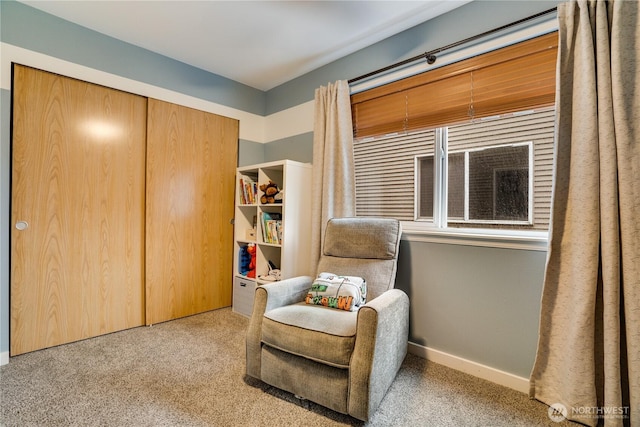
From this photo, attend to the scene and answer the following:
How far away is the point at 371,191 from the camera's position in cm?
256

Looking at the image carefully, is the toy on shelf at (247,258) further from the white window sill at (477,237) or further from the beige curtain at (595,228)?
the beige curtain at (595,228)

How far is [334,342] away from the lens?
56.4 inches

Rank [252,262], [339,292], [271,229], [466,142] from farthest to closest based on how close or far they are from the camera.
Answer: [252,262] → [271,229] → [466,142] → [339,292]

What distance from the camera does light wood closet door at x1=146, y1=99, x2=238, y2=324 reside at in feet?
8.68

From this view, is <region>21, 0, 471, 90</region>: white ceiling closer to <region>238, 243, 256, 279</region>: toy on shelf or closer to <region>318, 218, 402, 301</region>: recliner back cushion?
<region>318, 218, 402, 301</region>: recliner back cushion

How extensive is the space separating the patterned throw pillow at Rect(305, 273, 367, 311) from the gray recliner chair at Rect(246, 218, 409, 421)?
0.04 metres

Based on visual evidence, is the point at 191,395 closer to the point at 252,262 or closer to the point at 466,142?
the point at 252,262

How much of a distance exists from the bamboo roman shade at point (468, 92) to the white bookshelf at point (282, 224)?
0.73 m

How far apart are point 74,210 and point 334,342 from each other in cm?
215

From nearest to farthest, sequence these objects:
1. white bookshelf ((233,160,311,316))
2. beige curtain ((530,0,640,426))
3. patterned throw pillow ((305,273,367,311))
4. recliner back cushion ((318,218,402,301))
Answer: beige curtain ((530,0,640,426)) → patterned throw pillow ((305,273,367,311)) → recliner back cushion ((318,218,402,301)) → white bookshelf ((233,160,311,316))

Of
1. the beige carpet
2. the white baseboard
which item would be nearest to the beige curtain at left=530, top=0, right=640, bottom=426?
the white baseboard

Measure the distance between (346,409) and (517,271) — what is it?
1.22 metres

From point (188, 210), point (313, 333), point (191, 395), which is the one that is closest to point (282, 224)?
point (188, 210)

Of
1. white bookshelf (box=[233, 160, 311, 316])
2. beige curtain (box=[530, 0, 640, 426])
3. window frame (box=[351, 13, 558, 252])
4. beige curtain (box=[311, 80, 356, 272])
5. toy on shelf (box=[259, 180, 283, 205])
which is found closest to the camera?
beige curtain (box=[530, 0, 640, 426])
